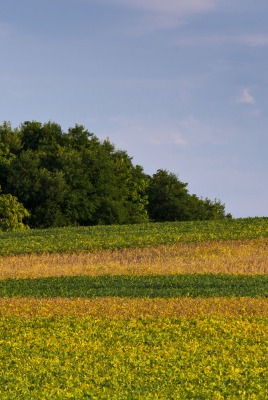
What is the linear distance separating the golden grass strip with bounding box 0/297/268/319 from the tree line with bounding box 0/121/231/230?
4852 centimetres

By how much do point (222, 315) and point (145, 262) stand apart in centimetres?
2037

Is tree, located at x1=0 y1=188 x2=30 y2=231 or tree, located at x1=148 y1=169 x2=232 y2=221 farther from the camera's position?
tree, located at x1=148 y1=169 x2=232 y2=221

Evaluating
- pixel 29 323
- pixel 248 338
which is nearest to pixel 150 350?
pixel 248 338

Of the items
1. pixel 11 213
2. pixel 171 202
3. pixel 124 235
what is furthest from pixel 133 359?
pixel 171 202

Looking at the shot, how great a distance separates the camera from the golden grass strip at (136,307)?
2473cm

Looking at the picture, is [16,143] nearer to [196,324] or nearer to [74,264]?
[74,264]

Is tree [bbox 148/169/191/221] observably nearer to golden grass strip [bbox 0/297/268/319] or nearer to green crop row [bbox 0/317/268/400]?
golden grass strip [bbox 0/297/268/319]

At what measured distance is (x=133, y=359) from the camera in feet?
58.8

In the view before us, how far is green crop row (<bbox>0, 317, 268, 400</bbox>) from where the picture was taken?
15.1 metres

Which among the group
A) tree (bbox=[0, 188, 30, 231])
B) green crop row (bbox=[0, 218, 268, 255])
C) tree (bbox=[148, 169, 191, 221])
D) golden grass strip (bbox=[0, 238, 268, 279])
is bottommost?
golden grass strip (bbox=[0, 238, 268, 279])

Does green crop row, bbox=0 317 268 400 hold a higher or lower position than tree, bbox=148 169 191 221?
lower

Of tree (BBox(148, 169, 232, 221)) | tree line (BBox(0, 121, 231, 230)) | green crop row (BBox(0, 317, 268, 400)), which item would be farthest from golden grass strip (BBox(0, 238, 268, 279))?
tree (BBox(148, 169, 232, 221))

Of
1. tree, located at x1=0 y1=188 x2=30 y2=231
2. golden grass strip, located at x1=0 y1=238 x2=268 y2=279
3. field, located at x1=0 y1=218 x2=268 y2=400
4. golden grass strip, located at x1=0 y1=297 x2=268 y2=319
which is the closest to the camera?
field, located at x1=0 y1=218 x2=268 y2=400

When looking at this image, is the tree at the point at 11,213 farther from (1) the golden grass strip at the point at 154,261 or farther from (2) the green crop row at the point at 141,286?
(2) the green crop row at the point at 141,286
